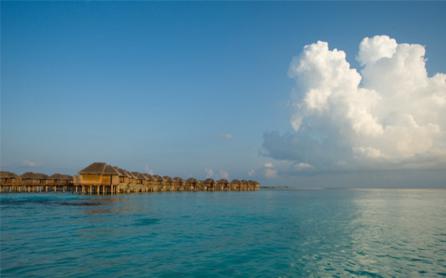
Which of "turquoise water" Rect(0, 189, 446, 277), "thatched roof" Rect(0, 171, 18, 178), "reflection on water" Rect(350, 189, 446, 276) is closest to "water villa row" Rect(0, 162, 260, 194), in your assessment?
"thatched roof" Rect(0, 171, 18, 178)

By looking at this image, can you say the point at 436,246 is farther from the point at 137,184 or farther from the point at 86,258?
the point at 137,184

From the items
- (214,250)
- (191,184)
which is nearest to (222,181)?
(191,184)

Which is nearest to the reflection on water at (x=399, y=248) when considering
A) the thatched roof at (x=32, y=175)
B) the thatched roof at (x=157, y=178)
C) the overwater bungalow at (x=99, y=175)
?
the overwater bungalow at (x=99, y=175)

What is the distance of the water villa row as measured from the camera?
53.8m

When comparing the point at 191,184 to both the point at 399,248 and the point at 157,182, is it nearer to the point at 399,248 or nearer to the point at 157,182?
the point at 157,182

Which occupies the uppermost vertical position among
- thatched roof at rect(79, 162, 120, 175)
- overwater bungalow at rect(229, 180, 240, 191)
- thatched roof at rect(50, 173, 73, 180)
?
thatched roof at rect(79, 162, 120, 175)

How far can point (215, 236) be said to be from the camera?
1691 centimetres

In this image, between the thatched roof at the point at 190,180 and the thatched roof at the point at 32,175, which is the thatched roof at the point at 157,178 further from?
the thatched roof at the point at 32,175

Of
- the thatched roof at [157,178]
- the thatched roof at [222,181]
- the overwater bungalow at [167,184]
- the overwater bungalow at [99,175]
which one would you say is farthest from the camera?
the thatched roof at [222,181]

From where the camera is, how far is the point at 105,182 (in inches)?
2124

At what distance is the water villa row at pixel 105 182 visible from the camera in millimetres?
53750

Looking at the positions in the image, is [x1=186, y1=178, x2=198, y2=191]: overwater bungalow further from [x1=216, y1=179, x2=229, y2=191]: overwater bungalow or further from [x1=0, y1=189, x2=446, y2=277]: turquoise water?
[x1=0, y1=189, x2=446, y2=277]: turquoise water

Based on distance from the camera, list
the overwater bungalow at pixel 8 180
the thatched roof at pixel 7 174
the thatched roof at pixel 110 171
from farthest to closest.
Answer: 1. the overwater bungalow at pixel 8 180
2. the thatched roof at pixel 7 174
3. the thatched roof at pixel 110 171

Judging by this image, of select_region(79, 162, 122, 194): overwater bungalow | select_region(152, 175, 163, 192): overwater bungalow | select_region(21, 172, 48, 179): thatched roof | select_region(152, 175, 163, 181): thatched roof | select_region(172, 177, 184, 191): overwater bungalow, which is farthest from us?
select_region(172, 177, 184, 191): overwater bungalow
